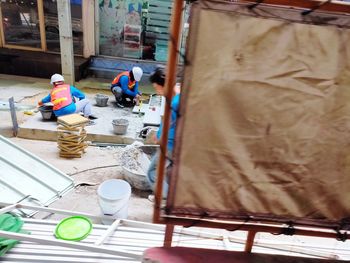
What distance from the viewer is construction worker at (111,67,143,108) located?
7.99 m

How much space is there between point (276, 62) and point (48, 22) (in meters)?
11.6

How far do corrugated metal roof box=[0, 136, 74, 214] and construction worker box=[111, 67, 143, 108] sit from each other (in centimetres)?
375

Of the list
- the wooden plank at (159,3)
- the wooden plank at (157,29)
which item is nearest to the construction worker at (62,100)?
the wooden plank at (157,29)

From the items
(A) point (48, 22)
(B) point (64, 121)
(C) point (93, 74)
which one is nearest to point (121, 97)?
(B) point (64, 121)

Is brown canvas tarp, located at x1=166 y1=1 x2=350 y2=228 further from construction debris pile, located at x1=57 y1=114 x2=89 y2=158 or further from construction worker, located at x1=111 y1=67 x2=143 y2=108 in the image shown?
construction worker, located at x1=111 y1=67 x2=143 y2=108

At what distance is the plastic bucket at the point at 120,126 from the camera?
253 inches

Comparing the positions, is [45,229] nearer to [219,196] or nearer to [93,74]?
[219,196]

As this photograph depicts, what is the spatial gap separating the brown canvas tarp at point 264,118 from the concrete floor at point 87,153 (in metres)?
2.84

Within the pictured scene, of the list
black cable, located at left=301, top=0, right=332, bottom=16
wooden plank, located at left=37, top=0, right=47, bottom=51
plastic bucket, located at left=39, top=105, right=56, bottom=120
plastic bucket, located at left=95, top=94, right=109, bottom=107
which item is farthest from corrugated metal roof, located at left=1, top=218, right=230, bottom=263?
wooden plank, located at left=37, top=0, right=47, bottom=51

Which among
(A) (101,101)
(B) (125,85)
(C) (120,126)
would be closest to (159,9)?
(B) (125,85)

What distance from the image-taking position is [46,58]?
35.4ft

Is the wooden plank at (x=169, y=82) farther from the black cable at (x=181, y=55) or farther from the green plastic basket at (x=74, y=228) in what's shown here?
the green plastic basket at (x=74, y=228)

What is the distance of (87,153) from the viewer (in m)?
6.03

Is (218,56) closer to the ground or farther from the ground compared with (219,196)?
farther from the ground
